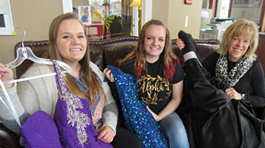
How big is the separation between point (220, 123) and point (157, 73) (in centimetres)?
54

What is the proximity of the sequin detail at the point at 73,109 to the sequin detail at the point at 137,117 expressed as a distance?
1.07 feet

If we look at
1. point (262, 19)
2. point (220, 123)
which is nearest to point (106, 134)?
point (220, 123)

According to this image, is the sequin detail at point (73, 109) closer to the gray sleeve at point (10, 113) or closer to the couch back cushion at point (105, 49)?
the gray sleeve at point (10, 113)

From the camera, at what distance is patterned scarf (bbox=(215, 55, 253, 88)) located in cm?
138

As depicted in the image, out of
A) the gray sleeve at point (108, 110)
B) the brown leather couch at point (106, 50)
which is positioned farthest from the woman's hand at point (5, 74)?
the brown leather couch at point (106, 50)

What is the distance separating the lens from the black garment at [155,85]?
1.35m

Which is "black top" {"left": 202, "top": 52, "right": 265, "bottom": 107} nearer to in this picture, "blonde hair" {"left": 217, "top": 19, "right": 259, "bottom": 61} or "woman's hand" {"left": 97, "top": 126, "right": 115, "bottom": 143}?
"blonde hair" {"left": 217, "top": 19, "right": 259, "bottom": 61}

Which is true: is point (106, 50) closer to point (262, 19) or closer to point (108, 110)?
point (108, 110)

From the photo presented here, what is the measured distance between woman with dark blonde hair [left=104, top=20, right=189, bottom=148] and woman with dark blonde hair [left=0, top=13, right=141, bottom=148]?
0.83ft

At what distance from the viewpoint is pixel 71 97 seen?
2.92 feet

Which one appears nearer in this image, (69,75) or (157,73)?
(69,75)

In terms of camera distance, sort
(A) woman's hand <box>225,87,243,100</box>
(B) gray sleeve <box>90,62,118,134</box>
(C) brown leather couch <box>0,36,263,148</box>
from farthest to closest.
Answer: (C) brown leather couch <box>0,36,263,148</box>
(A) woman's hand <box>225,87,243,100</box>
(B) gray sleeve <box>90,62,118,134</box>

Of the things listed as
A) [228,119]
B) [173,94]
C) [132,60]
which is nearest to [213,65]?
[173,94]

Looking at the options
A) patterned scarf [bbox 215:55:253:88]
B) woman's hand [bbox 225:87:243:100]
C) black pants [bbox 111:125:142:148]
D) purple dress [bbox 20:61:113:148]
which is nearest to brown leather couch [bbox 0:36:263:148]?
black pants [bbox 111:125:142:148]
